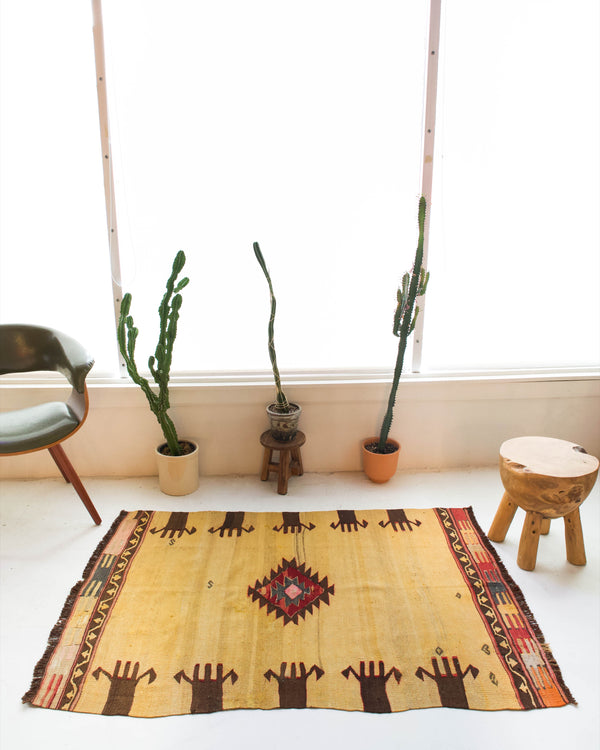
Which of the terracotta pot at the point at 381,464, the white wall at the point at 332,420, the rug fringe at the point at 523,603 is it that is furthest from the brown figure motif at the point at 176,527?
the rug fringe at the point at 523,603

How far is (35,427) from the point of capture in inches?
79.4

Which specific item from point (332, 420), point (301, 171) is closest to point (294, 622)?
point (332, 420)

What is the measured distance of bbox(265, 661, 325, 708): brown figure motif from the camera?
56.4 inches

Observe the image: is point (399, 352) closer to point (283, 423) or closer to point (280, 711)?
point (283, 423)

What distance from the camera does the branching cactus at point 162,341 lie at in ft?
7.20

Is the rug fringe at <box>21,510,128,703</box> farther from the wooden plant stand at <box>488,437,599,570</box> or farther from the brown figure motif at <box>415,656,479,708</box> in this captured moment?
the wooden plant stand at <box>488,437,599,570</box>

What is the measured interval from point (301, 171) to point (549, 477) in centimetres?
160

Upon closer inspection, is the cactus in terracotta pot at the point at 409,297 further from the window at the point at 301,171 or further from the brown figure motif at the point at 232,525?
the brown figure motif at the point at 232,525

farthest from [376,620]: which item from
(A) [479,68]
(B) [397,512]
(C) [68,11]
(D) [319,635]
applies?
(C) [68,11]

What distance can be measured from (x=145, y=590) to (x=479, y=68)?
8.20ft

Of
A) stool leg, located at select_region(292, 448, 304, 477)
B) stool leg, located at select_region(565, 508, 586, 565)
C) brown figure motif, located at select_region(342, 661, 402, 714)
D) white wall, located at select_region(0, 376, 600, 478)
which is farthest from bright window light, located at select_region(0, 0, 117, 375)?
stool leg, located at select_region(565, 508, 586, 565)

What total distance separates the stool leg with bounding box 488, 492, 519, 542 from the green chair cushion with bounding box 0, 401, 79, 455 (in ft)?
5.52

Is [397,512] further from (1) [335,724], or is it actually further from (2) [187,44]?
(2) [187,44]

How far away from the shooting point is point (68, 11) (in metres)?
2.18
